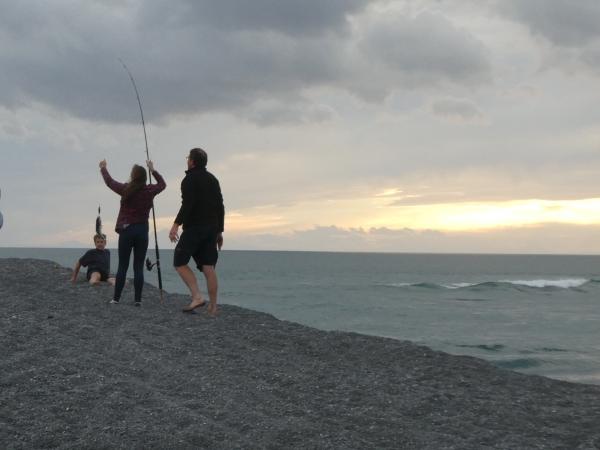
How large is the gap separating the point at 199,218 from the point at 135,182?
118 cm

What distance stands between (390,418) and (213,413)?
1.51m

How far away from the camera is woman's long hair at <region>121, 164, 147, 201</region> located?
9.16 m

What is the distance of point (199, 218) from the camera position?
877 cm

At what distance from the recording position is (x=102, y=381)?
19.5 feet

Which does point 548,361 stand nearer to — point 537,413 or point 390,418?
point 537,413

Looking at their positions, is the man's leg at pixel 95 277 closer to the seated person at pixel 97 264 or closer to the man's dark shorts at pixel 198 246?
the seated person at pixel 97 264

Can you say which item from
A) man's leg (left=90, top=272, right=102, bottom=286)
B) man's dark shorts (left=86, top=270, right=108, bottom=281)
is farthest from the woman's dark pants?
man's dark shorts (left=86, top=270, right=108, bottom=281)

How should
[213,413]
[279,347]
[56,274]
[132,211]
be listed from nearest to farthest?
[213,413] < [279,347] < [132,211] < [56,274]

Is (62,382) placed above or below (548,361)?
above

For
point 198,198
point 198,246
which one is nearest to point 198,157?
point 198,198

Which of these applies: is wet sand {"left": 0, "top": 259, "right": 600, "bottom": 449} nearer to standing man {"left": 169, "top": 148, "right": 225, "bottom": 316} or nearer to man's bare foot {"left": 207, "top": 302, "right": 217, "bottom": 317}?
man's bare foot {"left": 207, "top": 302, "right": 217, "bottom": 317}

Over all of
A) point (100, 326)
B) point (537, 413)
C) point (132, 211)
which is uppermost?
point (132, 211)

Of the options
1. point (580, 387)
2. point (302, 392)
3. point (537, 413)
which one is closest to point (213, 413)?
point (302, 392)

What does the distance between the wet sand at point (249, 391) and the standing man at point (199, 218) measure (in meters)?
0.83
